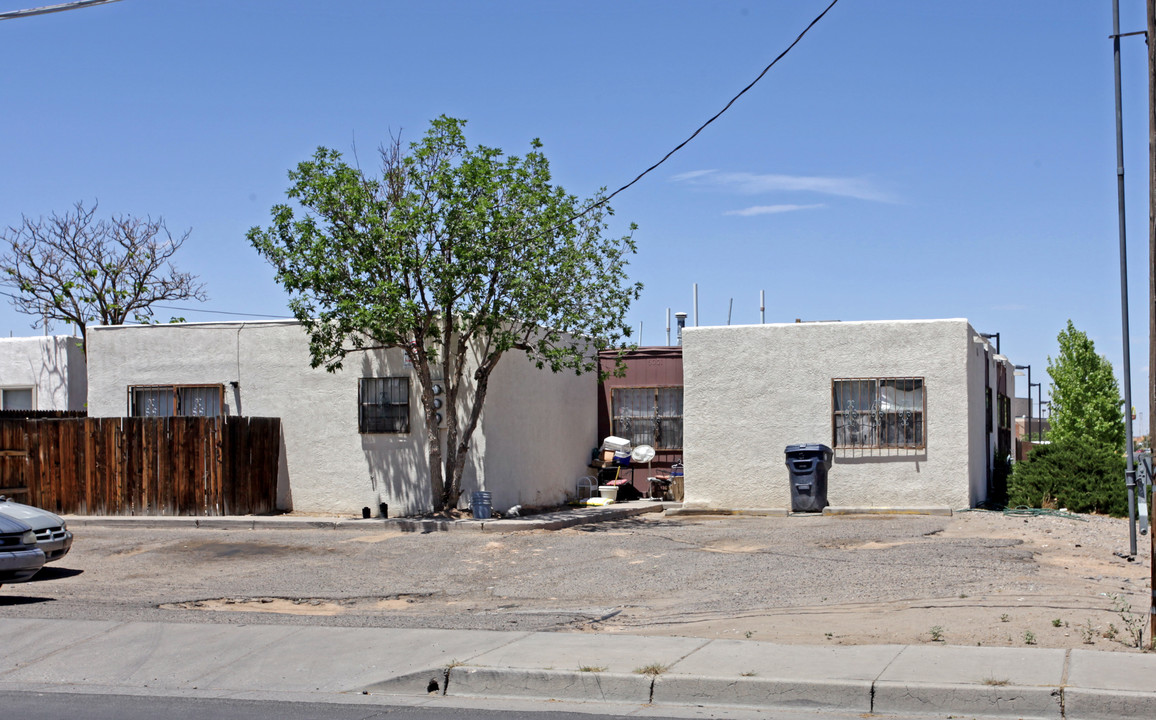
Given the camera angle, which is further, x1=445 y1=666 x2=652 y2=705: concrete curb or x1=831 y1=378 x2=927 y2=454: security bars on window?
x1=831 y1=378 x2=927 y2=454: security bars on window

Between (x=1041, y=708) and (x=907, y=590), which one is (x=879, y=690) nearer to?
(x=1041, y=708)

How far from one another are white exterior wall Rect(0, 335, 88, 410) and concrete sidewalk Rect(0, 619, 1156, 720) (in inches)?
703

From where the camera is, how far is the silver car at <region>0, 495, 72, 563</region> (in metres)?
13.6

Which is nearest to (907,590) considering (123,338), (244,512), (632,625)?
(632,625)

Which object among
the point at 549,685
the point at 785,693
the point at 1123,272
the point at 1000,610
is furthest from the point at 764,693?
the point at 1123,272

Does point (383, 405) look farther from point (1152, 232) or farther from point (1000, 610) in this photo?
point (1152, 232)

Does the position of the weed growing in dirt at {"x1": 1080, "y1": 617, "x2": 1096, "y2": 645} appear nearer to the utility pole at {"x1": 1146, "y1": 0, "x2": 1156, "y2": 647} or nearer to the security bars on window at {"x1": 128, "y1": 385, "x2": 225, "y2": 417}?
the utility pole at {"x1": 1146, "y1": 0, "x2": 1156, "y2": 647}

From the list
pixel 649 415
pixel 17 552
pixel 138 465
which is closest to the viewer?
pixel 17 552

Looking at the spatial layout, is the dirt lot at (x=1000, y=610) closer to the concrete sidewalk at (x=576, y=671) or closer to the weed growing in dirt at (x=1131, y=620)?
the weed growing in dirt at (x=1131, y=620)

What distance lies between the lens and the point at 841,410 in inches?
829

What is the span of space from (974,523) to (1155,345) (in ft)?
32.3

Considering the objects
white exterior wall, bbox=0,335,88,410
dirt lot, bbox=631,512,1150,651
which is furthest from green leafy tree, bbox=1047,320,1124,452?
white exterior wall, bbox=0,335,88,410

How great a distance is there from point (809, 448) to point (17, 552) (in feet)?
42.1

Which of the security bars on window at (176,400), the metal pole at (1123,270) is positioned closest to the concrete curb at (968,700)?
the metal pole at (1123,270)
